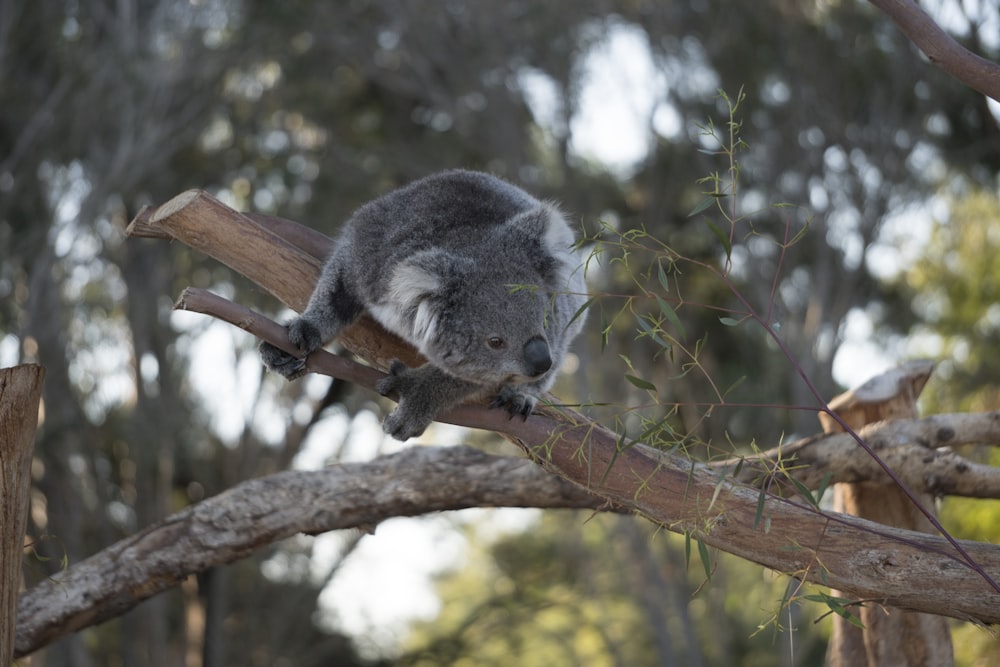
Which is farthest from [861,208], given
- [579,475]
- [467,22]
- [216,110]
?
[579,475]

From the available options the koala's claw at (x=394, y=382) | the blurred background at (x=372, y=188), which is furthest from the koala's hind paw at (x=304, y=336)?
the blurred background at (x=372, y=188)

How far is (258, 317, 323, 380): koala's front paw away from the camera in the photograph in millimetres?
3281

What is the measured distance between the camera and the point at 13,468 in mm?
3096

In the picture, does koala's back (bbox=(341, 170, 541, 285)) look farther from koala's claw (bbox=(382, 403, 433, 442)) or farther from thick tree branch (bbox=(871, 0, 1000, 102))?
thick tree branch (bbox=(871, 0, 1000, 102))

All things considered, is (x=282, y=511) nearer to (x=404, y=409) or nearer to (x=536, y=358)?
(x=404, y=409)

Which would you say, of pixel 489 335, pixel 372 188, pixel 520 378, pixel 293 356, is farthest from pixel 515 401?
pixel 372 188

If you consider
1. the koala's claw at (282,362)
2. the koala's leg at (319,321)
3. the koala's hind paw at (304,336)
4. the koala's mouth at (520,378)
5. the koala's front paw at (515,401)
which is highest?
the koala's mouth at (520,378)

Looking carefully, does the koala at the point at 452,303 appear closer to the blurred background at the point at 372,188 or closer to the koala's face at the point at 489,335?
the koala's face at the point at 489,335

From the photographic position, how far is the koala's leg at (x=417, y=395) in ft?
11.0

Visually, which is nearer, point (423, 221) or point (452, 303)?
point (452, 303)

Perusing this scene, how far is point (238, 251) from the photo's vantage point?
10.9ft

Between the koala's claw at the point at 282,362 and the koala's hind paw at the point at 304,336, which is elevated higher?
the koala's hind paw at the point at 304,336

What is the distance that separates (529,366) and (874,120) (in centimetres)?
865

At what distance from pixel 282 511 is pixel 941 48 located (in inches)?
104
